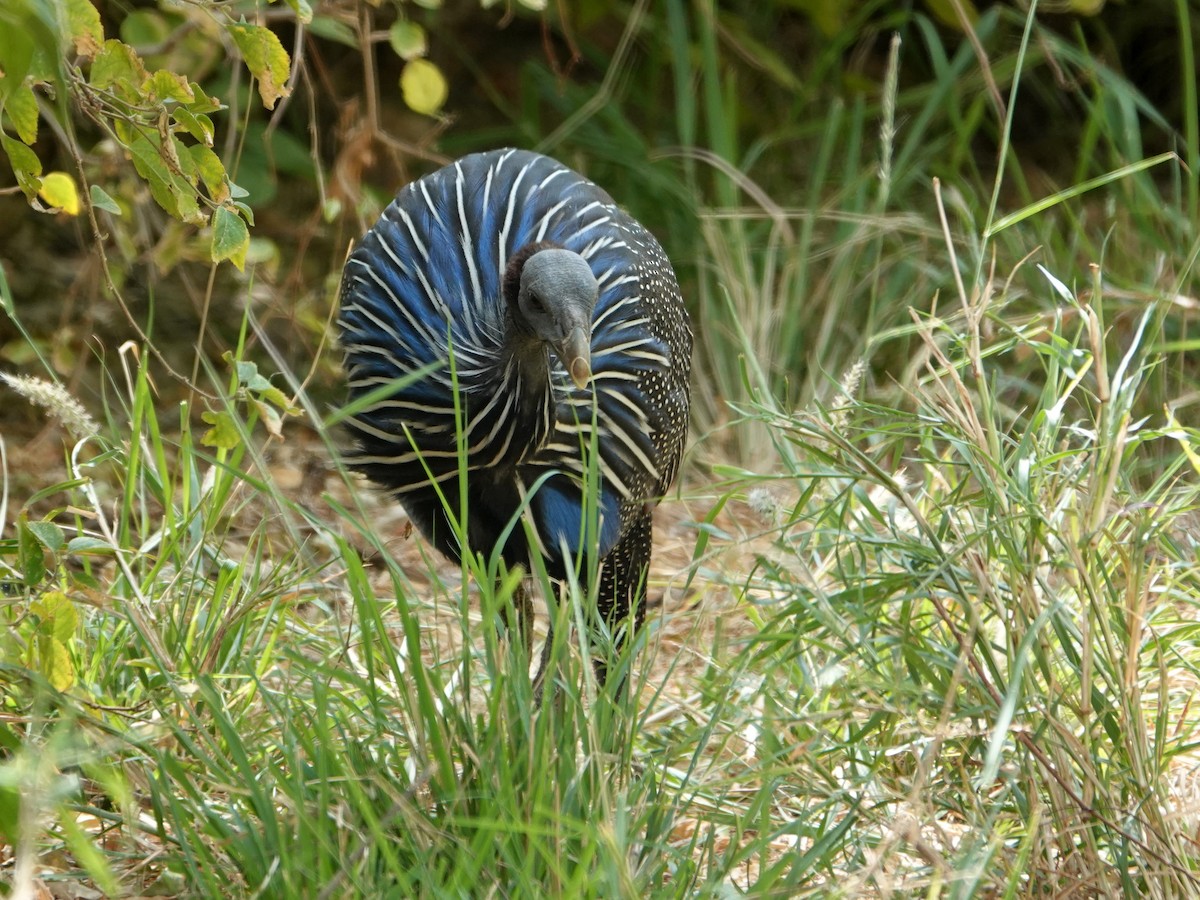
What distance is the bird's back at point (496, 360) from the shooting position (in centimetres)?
288

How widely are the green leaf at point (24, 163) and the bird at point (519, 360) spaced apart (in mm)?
869

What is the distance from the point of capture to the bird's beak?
99.3 inches

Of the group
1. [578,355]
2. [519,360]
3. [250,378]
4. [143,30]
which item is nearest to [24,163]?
[250,378]

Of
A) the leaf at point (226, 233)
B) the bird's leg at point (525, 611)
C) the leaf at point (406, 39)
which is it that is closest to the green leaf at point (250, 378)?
the leaf at point (226, 233)

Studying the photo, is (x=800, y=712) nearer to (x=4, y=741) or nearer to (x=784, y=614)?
(x=784, y=614)

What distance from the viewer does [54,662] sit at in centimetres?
199

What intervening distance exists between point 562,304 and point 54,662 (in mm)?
1026

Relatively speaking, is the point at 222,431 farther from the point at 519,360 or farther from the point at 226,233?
the point at 519,360

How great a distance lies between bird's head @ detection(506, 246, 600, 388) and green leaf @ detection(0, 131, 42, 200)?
2.98 feet

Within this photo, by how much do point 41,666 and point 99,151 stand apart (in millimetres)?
2198

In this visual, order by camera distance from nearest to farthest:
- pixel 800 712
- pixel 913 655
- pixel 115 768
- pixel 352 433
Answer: pixel 115 768
pixel 913 655
pixel 800 712
pixel 352 433

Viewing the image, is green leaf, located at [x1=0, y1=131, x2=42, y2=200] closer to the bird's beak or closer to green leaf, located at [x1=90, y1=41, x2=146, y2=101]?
green leaf, located at [x1=90, y1=41, x2=146, y2=101]

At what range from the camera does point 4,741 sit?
1953 mm

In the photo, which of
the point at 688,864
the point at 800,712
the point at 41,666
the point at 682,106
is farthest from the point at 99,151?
the point at 688,864
